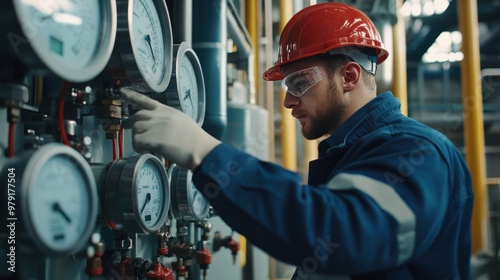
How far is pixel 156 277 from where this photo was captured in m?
0.95

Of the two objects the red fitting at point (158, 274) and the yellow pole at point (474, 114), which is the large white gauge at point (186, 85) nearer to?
the red fitting at point (158, 274)

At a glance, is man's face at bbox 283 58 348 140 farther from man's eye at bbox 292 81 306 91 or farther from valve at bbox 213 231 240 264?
valve at bbox 213 231 240 264

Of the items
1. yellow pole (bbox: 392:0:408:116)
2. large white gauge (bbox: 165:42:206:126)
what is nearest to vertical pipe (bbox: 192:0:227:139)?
large white gauge (bbox: 165:42:206:126)

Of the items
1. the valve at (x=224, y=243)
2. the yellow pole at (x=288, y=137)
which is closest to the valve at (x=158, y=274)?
the valve at (x=224, y=243)

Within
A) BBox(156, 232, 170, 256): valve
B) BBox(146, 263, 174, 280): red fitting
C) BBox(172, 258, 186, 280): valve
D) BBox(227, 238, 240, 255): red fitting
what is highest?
BBox(156, 232, 170, 256): valve

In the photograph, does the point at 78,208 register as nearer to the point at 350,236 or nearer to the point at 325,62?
the point at 350,236

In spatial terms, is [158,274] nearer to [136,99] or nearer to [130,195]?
[130,195]

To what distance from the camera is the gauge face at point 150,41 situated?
0.85m

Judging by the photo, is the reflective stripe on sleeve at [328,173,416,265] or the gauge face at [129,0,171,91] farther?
the gauge face at [129,0,171,91]

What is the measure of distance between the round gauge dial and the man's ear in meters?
0.57

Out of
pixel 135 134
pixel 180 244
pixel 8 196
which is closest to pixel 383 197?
pixel 135 134

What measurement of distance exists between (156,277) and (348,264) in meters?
0.47

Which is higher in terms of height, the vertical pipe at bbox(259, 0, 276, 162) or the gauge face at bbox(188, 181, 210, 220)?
the vertical pipe at bbox(259, 0, 276, 162)

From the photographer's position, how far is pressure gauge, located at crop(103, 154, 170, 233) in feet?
2.63
